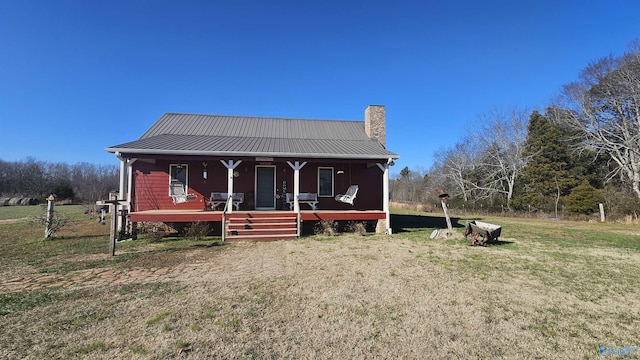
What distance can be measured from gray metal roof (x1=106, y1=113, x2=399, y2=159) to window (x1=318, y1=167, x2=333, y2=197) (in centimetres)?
111

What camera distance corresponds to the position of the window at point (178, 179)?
1247 cm

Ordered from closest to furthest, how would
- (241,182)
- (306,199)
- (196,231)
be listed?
(196,231), (306,199), (241,182)

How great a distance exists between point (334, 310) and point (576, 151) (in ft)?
91.9

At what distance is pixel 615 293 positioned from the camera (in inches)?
192

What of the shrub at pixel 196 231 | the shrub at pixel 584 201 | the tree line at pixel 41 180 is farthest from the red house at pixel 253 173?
the tree line at pixel 41 180

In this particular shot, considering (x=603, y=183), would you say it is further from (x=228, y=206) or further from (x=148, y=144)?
(x=148, y=144)

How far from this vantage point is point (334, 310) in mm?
4078

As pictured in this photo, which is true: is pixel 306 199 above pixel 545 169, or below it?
below

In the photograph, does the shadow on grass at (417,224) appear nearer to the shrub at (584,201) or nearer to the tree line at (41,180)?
the shrub at (584,201)

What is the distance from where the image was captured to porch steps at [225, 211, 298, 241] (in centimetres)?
980

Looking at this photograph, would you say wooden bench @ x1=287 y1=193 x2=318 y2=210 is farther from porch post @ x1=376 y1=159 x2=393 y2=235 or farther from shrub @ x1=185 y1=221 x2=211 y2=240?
shrub @ x1=185 y1=221 x2=211 y2=240

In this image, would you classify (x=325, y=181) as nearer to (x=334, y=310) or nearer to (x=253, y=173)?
(x=253, y=173)

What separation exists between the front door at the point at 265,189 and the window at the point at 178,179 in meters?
2.88

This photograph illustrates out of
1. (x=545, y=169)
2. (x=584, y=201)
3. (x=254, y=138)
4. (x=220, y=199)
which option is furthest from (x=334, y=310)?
(x=545, y=169)
